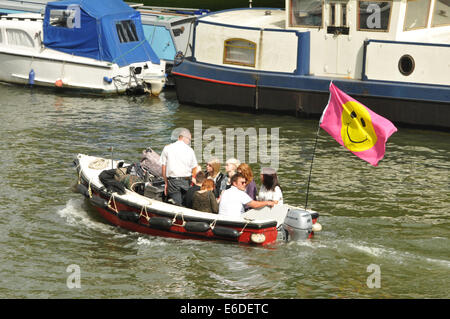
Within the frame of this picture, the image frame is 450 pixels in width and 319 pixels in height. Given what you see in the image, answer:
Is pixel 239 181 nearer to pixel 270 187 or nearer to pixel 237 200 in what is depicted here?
pixel 237 200

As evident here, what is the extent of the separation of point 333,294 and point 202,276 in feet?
6.72

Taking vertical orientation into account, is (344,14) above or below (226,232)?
above

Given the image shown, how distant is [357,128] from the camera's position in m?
12.9

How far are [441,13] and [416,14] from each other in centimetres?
75

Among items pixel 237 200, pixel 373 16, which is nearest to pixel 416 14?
pixel 373 16

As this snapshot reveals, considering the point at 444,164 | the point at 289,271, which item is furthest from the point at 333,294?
the point at 444,164

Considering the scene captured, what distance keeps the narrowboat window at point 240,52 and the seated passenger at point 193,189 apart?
9.98 meters

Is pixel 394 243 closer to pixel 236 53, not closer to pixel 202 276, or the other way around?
pixel 202 276

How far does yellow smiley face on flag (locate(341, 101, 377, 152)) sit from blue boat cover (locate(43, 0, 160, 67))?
14806 mm

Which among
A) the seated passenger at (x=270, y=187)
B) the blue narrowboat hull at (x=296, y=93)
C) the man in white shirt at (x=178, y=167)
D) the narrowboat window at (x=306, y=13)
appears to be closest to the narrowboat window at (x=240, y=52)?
the blue narrowboat hull at (x=296, y=93)

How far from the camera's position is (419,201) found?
15.9 metres

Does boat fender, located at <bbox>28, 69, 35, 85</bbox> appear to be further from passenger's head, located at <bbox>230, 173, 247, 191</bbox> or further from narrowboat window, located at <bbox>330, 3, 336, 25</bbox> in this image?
passenger's head, located at <bbox>230, 173, 247, 191</bbox>

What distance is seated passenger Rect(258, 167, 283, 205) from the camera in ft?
43.3

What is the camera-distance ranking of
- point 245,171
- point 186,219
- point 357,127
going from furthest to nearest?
point 186,219 < point 245,171 < point 357,127
